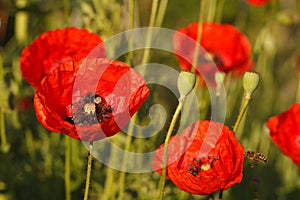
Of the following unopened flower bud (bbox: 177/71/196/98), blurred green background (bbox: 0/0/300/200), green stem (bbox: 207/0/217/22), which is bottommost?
blurred green background (bbox: 0/0/300/200)

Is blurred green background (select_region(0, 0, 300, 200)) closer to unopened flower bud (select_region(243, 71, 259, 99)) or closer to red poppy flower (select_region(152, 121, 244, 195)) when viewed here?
red poppy flower (select_region(152, 121, 244, 195))

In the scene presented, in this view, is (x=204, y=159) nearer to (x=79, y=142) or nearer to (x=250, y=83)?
(x=250, y=83)

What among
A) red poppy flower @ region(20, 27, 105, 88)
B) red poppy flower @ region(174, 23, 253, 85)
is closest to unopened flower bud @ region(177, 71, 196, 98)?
red poppy flower @ region(20, 27, 105, 88)

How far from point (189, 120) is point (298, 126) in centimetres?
23

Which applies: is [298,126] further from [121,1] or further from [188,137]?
[121,1]

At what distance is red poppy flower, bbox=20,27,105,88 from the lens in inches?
46.2

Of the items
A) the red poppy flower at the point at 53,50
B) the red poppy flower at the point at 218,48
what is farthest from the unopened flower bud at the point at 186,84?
the red poppy flower at the point at 218,48

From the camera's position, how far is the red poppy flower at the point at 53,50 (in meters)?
1.17

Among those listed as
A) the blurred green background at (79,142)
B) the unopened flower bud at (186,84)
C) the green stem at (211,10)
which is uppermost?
the green stem at (211,10)

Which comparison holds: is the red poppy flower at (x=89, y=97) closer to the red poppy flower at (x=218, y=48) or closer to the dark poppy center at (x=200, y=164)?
the dark poppy center at (x=200, y=164)

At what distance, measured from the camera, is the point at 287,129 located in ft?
4.02

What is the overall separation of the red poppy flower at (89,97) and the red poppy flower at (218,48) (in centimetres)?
48

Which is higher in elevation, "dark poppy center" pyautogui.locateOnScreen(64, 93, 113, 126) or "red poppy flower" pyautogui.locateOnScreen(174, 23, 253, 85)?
"red poppy flower" pyautogui.locateOnScreen(174, 23, 253, 85)

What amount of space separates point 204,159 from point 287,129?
25 centimetres
